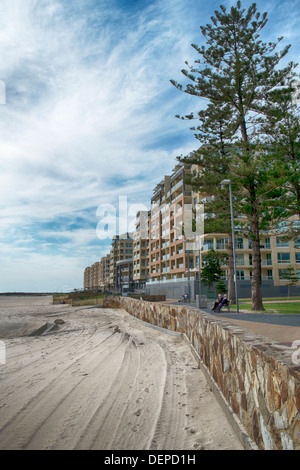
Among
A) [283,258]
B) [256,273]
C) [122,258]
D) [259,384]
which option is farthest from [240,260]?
[122,258]

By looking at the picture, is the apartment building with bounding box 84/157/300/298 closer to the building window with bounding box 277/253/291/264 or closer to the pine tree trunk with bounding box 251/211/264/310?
the building window with bounding box 277/253/291/264

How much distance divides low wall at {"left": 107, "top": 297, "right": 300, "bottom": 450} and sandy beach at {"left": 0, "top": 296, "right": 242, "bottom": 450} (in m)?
0.42

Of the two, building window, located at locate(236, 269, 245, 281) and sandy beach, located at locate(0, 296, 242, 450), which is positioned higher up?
building window, located at locate(236, 269, 245, 281)

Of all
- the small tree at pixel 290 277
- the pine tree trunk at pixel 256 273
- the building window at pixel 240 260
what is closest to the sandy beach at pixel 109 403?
the pine tree trunk at pixel 256 273

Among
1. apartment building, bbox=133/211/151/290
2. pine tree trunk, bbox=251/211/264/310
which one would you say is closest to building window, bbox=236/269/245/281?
pine tree trunk, bbox=251/211/264/310

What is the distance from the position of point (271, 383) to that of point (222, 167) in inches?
1029

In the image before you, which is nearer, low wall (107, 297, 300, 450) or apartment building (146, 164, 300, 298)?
low wall (107, 297, 300, 450)

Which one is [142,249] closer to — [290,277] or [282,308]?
[290,277]

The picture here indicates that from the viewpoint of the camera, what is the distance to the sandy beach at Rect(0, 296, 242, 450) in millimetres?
3675

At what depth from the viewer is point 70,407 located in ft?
15.1

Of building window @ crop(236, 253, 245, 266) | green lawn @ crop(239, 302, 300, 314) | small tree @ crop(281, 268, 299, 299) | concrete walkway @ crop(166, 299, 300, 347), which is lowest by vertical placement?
green lawn @ crop(239, 302, 300, 314)
